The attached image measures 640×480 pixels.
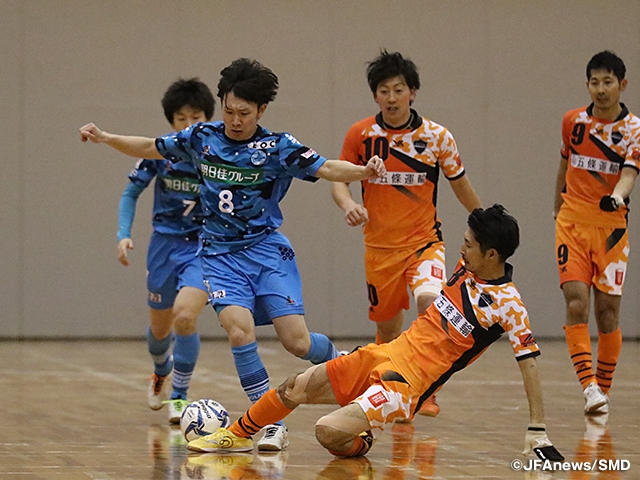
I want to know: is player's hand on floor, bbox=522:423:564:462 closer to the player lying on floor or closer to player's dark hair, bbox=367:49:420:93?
the player lying on floor

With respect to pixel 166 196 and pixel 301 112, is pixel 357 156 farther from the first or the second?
pixel 301 112

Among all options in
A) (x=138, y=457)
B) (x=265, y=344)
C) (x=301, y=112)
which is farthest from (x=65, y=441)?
(x=301, y=112)

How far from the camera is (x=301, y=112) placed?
12.5 metres

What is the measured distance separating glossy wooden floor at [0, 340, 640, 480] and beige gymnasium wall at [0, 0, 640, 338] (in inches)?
87.5

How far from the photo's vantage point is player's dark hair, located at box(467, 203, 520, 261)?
504 centimetres

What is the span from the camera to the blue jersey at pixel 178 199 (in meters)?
7.14

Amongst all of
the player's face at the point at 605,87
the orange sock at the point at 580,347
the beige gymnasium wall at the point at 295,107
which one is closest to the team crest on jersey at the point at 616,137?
the player's face at the point at 605,87

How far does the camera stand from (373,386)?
5.07 meters

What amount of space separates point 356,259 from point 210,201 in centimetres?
683

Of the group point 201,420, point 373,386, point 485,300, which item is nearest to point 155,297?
point 201,420

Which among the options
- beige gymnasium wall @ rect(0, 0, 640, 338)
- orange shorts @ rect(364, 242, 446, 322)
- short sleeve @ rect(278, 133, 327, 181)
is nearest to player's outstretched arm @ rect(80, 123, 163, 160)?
short sleeve @ rect(278, 133, 327, 181)

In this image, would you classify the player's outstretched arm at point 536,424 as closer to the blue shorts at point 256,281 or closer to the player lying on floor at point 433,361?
the player lying on floor at point 433,361

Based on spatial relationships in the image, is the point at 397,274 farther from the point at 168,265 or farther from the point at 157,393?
the point at 157,393

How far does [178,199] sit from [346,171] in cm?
185
